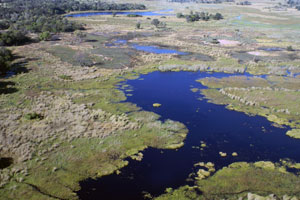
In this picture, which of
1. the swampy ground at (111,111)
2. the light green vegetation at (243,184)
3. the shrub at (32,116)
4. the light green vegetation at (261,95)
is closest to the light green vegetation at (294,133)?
the swampy ground at (111,111)

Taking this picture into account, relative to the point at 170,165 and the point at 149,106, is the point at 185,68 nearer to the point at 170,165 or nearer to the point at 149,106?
the point at 149,106

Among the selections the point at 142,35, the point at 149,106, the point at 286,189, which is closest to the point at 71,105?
the point at 149,106

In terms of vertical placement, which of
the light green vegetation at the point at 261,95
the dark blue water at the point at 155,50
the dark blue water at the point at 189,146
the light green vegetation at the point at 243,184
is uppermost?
the dark blue water at the point at 155,50

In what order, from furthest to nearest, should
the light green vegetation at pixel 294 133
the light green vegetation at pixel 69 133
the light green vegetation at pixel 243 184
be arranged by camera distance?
the light green vegetation at pixel 294 133 → the light green vegetation at pixel 69 133 → the light green vegetation at pixel 243 184

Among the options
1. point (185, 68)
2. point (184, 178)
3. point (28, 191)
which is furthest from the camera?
point (185, 68)

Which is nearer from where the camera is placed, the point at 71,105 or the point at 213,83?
the point at 71,105

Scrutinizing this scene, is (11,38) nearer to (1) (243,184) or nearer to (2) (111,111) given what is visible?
(2) (111,111)

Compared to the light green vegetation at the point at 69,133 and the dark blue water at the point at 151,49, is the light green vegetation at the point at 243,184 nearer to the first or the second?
the light green vegetation at the point at 69,133

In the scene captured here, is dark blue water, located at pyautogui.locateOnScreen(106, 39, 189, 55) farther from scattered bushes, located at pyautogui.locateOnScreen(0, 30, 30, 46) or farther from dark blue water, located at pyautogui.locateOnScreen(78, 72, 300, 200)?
dark blue water, located at pyautogui.locateOnScreen(78, 72, 300, 200)

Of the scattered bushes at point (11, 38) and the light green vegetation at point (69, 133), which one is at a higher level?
the scattered bushes at point (11, 38)
